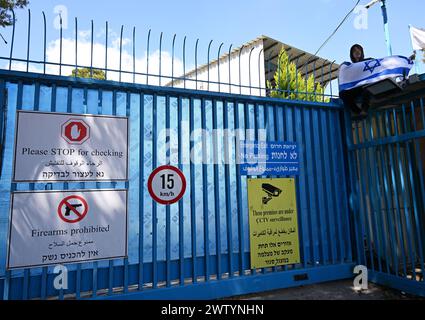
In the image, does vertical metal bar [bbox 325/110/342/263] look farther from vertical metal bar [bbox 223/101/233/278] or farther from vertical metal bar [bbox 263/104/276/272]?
vertical metal bar [bbox 223/101/233/278]

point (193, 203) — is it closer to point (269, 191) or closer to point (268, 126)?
point (269, 191)

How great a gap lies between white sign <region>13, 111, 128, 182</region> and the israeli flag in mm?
3265

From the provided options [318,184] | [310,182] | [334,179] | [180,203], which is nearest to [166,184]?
[180,203]

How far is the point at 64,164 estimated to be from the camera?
3.15 m

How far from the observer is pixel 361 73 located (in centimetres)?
424

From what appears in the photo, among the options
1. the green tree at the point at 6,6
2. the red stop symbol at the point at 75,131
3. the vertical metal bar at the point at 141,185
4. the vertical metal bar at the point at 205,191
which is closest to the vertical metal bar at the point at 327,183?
the vertical metal bar at the point at 205,191

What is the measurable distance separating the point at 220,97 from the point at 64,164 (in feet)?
6.80

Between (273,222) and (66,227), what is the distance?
2.55 meters

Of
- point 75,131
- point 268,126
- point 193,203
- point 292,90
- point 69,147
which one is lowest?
point 193,203

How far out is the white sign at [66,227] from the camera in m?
2.94

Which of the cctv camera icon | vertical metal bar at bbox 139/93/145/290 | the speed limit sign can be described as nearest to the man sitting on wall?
the cctv camera icon

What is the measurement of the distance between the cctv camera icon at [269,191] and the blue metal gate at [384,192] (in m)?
1.34

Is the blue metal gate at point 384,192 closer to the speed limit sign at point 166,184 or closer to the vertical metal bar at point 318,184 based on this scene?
the vertical metal bar at point 318,184
